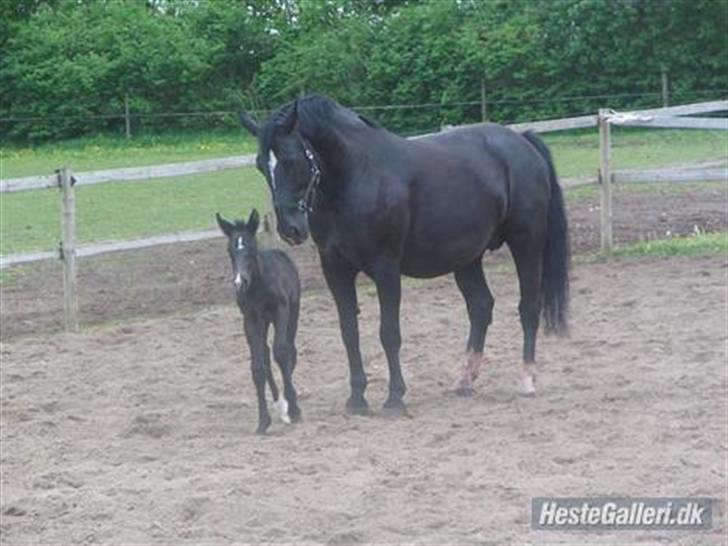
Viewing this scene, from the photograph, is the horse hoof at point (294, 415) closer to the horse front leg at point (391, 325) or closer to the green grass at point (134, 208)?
the horse front leg at point (391, 325)

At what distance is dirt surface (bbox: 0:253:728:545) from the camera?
650cm

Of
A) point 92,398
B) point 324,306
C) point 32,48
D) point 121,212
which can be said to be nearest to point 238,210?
point 121,212

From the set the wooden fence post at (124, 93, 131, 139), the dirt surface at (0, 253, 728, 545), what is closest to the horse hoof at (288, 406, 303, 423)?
the dirt surface at (0, 253, 728, 545)

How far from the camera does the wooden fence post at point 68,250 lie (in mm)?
11948

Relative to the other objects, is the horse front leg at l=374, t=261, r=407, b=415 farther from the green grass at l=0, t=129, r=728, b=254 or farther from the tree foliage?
the tree foliage

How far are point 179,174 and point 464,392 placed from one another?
477cm

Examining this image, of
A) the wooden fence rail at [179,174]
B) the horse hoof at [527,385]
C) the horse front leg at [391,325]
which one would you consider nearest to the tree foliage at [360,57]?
the wooden fence rail at [179,174]

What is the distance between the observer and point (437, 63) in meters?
30.4

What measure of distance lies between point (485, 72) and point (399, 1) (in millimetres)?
6140

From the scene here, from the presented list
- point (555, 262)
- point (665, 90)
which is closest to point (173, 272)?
point (555, 262)

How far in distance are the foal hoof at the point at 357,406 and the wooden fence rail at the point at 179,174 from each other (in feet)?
7.47

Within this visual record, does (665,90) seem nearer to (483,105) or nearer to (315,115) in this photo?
(483,105)

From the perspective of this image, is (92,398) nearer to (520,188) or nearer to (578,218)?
(520,188)

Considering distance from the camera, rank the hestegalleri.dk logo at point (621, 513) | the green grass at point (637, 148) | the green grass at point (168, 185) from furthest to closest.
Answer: the green grass at point (637, 148) < the green grass at point (168, 185) < the hestegalleri.dk logo at point (621, 513)
